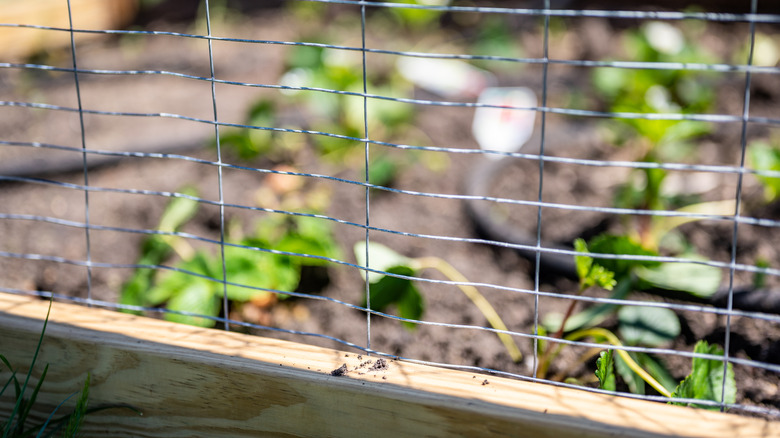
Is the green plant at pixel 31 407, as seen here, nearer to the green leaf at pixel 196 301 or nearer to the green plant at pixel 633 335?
the green leaf at pixel 196 301

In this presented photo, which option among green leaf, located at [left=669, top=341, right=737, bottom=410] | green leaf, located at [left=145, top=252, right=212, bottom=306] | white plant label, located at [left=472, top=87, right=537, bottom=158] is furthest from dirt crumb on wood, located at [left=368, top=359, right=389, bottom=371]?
white plant label, located at [left=472, top=87, right=537, bottom=158]

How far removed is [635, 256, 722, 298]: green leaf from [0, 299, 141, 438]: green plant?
2.49 feet

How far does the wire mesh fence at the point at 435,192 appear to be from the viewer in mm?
948

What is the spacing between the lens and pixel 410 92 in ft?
8.57

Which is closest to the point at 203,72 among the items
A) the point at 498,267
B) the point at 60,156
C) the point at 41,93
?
the point at 41,93

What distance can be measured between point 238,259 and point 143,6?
9.20 feet

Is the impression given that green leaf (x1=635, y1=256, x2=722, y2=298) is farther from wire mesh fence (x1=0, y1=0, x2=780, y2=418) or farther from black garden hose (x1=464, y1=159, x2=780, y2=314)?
black garden hose (x1=464, y1=159, x2=780, y2=314)

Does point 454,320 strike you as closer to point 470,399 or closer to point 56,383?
point 470,399

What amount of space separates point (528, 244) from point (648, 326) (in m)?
0.59

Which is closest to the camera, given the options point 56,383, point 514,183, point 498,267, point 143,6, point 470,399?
point 470,399

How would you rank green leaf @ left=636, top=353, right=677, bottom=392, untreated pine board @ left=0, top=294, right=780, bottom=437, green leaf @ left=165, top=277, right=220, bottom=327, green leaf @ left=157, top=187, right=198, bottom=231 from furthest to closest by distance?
green leaf @ left=157, top=187, right=198, bottom=231
green leaf @ left=165, top=277, right=220, bottom=327
green leaf @ left=636, top=353, right=677, bottom=392
untreated pine board @ left=0, top=294, right=780, bottom=437

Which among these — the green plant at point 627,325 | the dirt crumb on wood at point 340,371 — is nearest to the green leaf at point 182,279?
the dirt crumb on wood at point 340,371

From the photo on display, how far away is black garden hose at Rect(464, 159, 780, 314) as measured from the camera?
Answer: 133cm

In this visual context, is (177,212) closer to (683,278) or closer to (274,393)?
(274,393)
